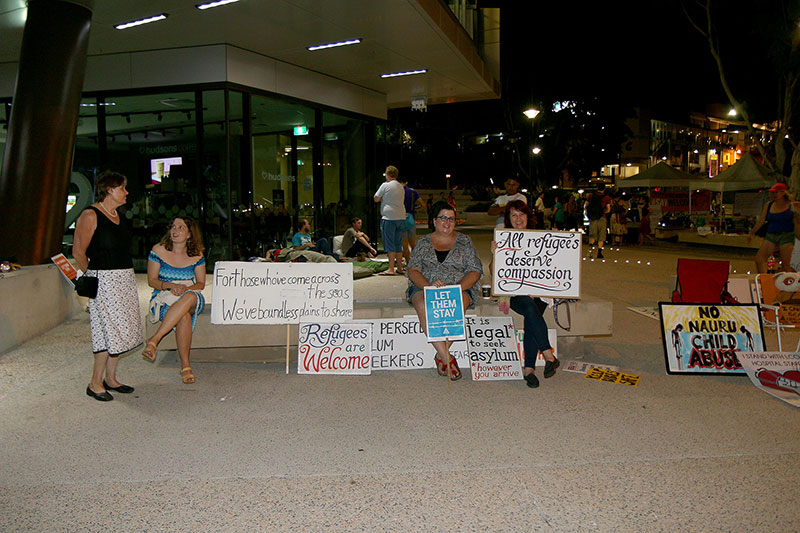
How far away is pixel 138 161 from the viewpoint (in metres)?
13.3

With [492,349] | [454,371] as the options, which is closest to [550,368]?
[492,349]

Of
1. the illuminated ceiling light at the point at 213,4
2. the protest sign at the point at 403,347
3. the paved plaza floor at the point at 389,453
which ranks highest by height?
the illuminated ceiling light at the point at 213,4

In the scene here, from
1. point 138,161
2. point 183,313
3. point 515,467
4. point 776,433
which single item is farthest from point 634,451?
point 138,161

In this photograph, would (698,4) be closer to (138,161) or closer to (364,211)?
(364,211)

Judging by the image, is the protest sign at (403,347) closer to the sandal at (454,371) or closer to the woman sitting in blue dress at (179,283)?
the sandal at (454,371)

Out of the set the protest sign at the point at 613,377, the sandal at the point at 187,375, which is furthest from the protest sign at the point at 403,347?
the sandal at the point at 187,375

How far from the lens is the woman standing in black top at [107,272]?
5.38 meters

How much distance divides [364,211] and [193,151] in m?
5.77

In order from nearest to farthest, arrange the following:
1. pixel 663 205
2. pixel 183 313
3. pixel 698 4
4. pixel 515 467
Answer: pixel 515 467 < pixel 183 313 < pixel 698 4 < pixel 663 205

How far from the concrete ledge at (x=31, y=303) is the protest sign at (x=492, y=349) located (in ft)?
17.0

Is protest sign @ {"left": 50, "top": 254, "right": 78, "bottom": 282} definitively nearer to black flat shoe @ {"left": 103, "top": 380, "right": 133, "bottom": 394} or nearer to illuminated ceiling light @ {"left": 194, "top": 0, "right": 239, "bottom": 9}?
black flat shoe @ {"left": 103, "top": 380, "right": 133, "bottom": 394}

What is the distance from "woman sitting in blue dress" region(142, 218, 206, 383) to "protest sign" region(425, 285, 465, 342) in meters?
2.18

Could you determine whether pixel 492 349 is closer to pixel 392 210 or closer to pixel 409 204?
pixel 392 210

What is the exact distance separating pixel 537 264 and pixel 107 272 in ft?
12.9
